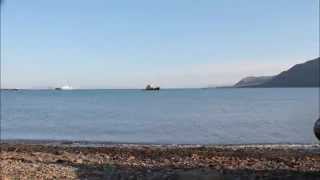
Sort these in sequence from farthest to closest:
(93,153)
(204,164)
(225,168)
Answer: (93,153) < (204,164) < (225,168)

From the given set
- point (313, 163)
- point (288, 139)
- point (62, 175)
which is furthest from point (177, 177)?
point (288, 139)

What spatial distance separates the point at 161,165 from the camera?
17.5 m

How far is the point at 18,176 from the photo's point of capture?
13.3 meters

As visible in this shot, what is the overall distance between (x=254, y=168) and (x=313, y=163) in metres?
2.51

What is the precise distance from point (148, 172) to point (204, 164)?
11.0 feet

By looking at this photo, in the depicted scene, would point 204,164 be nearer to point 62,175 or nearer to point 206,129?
point 62,175

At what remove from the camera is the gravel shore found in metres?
14.2

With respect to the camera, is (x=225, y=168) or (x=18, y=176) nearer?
(x=18, y=176)

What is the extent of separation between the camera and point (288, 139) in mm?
32188

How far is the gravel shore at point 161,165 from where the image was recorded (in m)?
14.2

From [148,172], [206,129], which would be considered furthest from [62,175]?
[206,129]

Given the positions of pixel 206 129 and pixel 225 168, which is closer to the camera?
pixel 225 168

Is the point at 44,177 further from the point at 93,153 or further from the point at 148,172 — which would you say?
the point at 93,153

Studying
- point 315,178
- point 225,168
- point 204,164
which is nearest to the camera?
point 315,178
